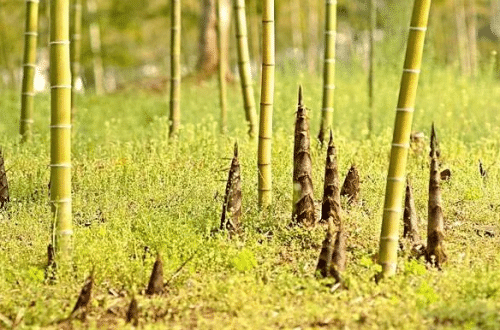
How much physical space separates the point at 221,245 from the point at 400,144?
131cm

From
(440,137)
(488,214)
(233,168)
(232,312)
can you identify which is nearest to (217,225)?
(233,168)

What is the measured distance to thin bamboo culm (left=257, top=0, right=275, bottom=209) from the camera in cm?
650

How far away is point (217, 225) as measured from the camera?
240 inches

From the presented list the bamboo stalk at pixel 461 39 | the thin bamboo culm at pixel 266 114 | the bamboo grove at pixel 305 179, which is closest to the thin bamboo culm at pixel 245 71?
the thin bamboo culm at pixel 266 114

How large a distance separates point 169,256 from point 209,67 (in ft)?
38.7

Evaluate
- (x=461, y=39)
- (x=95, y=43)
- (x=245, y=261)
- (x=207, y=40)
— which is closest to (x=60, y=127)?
(x=245, y=261)

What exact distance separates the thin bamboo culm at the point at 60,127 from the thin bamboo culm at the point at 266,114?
1492 mm

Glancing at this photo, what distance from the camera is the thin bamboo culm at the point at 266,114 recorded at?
6.50 m

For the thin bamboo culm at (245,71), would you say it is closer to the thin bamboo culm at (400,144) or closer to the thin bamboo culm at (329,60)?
the thin bamboo culm at (329,60)

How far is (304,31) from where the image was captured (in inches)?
1048

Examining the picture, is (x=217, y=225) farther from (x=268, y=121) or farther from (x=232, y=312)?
(x=232, y=312)

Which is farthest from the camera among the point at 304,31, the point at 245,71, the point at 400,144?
the point at 304,31

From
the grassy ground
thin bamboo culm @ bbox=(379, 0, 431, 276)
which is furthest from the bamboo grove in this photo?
the grassy ground

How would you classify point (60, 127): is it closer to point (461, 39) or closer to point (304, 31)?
point (461, 39)
